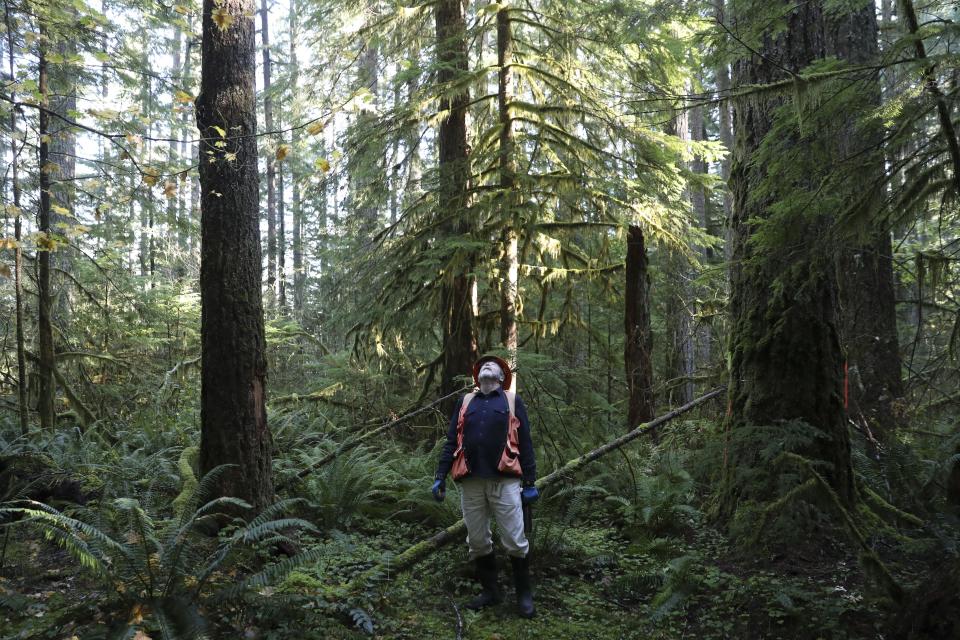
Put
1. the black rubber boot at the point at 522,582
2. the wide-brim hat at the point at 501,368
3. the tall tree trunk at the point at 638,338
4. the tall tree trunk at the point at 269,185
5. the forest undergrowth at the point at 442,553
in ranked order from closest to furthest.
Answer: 1. the forest undergrowth at the point at 442,553
2. the black rubber boot at the point at 522,582
3. the wide-brim hat at the point at 501,368
4. the tall tree trunk at the point at 638,338
5. the tall tree trunk at the point at 269,185

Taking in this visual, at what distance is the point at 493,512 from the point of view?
5148 millimetres

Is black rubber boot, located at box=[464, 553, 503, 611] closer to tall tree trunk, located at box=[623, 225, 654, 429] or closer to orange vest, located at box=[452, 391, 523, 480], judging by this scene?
orange vest, located at box=[452, 391, 523, 480]

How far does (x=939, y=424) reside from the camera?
26.0 ft

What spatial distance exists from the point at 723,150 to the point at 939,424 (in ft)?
14.6

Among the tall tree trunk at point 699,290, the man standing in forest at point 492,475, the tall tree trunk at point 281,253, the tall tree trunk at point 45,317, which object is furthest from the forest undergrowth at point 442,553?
the tall tree trunk at point 281,253

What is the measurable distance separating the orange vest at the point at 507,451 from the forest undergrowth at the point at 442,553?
89cm

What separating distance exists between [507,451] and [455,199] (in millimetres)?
4294

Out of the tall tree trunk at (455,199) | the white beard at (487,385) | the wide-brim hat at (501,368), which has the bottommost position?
the white beard at (487,385)

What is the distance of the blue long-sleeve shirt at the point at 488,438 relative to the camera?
506 cm

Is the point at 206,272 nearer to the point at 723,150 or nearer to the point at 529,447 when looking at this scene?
the point at 529,447

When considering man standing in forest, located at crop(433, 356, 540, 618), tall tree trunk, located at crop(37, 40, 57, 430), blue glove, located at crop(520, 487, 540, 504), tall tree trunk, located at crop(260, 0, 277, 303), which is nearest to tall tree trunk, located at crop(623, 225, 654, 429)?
man standing in forest, located at crop(433, 356, 540, 618)

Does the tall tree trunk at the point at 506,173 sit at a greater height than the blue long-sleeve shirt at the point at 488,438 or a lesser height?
greater

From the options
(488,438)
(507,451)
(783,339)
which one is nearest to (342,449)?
(488,438)

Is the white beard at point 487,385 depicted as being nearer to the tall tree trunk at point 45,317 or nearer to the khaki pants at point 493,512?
the khaki pants at point 493,512
